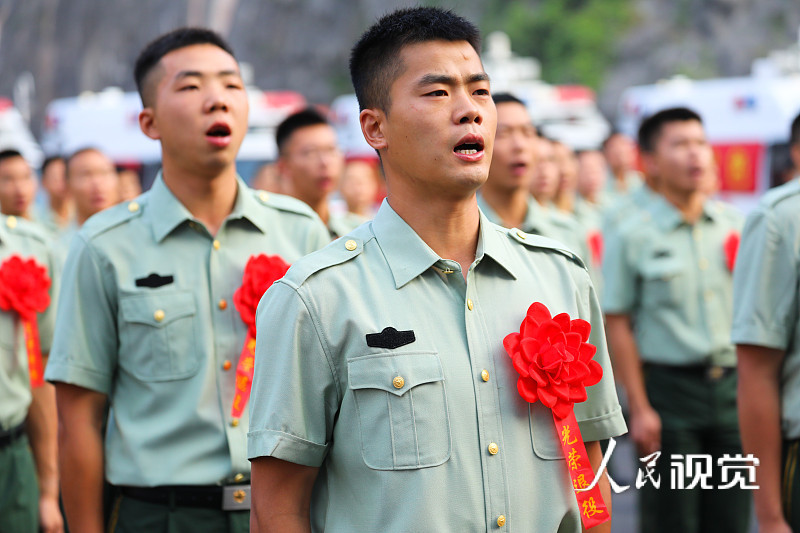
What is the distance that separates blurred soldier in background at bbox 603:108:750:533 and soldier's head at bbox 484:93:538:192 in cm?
97

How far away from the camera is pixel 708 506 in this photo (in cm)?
533

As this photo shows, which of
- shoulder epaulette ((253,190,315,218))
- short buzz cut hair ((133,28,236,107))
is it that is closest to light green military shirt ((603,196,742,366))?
shoulder epaulette ((253,190,315,218))

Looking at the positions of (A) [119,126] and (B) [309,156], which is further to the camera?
(A) [119,126]

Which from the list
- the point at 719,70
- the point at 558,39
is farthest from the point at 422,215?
the point at 558,39

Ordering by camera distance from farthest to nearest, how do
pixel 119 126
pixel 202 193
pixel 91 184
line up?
1. pixel 119 126
2. pixel 91 184
3. pixel 202 193

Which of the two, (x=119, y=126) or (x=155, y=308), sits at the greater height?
(x=119, y=126)

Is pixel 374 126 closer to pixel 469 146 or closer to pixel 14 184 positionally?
pixel 469 146

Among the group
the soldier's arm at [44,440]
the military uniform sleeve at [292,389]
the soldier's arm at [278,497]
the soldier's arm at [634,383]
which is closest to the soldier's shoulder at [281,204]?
the military uniform sleeve at [292,389]

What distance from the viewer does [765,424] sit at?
3441 mm

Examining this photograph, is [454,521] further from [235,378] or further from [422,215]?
[235,378]

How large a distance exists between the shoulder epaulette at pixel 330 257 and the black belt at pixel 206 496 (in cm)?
116

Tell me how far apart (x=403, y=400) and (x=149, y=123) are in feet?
6.11

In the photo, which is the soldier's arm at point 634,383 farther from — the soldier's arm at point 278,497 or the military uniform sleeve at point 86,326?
the soldier's arm at point 278,497

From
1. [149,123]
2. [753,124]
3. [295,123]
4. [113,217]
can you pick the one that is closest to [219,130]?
[149,123]
